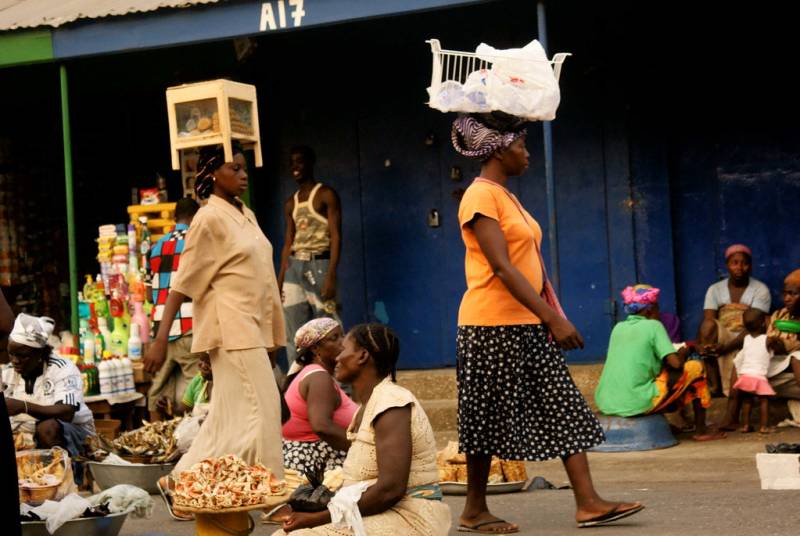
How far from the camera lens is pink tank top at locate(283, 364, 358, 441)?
7.34 metres

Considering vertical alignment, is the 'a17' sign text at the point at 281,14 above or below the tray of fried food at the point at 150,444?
above

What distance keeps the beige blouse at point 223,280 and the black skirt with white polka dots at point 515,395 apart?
1.30 meters

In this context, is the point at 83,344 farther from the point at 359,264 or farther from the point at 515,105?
the point at 515,105

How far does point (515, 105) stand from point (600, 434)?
4.84 feet

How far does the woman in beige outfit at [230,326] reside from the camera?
704 centimetres

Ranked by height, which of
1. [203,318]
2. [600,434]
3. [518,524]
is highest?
[203,318]

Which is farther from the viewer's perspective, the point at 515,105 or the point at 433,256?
the point at 433,256

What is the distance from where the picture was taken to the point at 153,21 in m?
10.9

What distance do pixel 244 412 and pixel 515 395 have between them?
1478 millimetres

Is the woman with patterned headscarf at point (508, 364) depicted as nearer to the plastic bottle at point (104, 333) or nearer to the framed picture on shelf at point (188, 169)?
the plastic bottle at point (104, 333)

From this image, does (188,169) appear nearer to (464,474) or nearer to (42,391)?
(42,391)

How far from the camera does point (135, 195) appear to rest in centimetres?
1252

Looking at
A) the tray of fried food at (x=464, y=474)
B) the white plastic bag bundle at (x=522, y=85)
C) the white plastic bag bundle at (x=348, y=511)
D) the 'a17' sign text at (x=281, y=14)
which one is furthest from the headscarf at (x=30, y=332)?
the white plastic bag bundle at (x=348, y=511)

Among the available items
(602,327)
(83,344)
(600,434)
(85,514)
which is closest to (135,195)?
(83,344)
